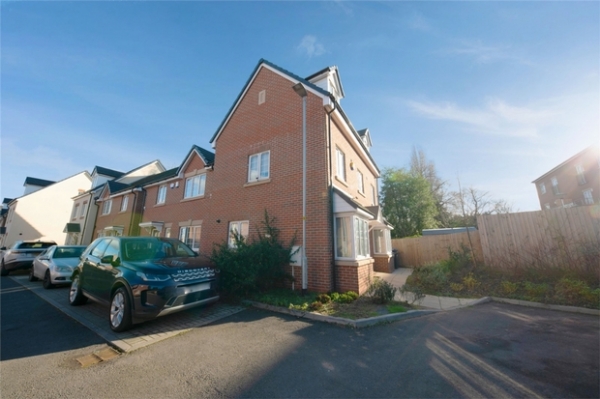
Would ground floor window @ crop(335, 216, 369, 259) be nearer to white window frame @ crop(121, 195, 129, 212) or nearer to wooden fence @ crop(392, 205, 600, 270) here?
wooden fence @ crop(392, 205, 600, 270)

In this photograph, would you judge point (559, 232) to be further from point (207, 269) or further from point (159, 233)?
point (159, 233)

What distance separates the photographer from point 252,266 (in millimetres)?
7117

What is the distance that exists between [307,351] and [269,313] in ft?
7.91

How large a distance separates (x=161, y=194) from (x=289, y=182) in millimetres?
12193

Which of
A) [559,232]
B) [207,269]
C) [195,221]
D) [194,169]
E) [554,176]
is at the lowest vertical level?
[207,269]

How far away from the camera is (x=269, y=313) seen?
6168 millimetres

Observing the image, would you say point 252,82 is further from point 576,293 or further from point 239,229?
point 576,293

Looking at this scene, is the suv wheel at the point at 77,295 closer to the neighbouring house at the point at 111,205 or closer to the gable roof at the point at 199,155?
the gable roof at the point at 199,155

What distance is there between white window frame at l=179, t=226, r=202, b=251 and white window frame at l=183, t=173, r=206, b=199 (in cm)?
193

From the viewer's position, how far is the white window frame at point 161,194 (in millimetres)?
16125

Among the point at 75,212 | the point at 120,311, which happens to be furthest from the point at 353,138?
the point at 75,212

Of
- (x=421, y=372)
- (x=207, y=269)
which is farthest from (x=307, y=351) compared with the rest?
(x=207, y=269)

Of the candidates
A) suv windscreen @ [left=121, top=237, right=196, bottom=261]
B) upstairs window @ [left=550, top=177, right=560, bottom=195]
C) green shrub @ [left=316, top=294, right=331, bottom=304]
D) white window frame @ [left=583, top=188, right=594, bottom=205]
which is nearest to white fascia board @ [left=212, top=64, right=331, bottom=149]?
green shrub @ [left=316, top=294, right=331, bottom=304]

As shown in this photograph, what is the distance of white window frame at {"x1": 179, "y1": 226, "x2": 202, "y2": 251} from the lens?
12.6m
